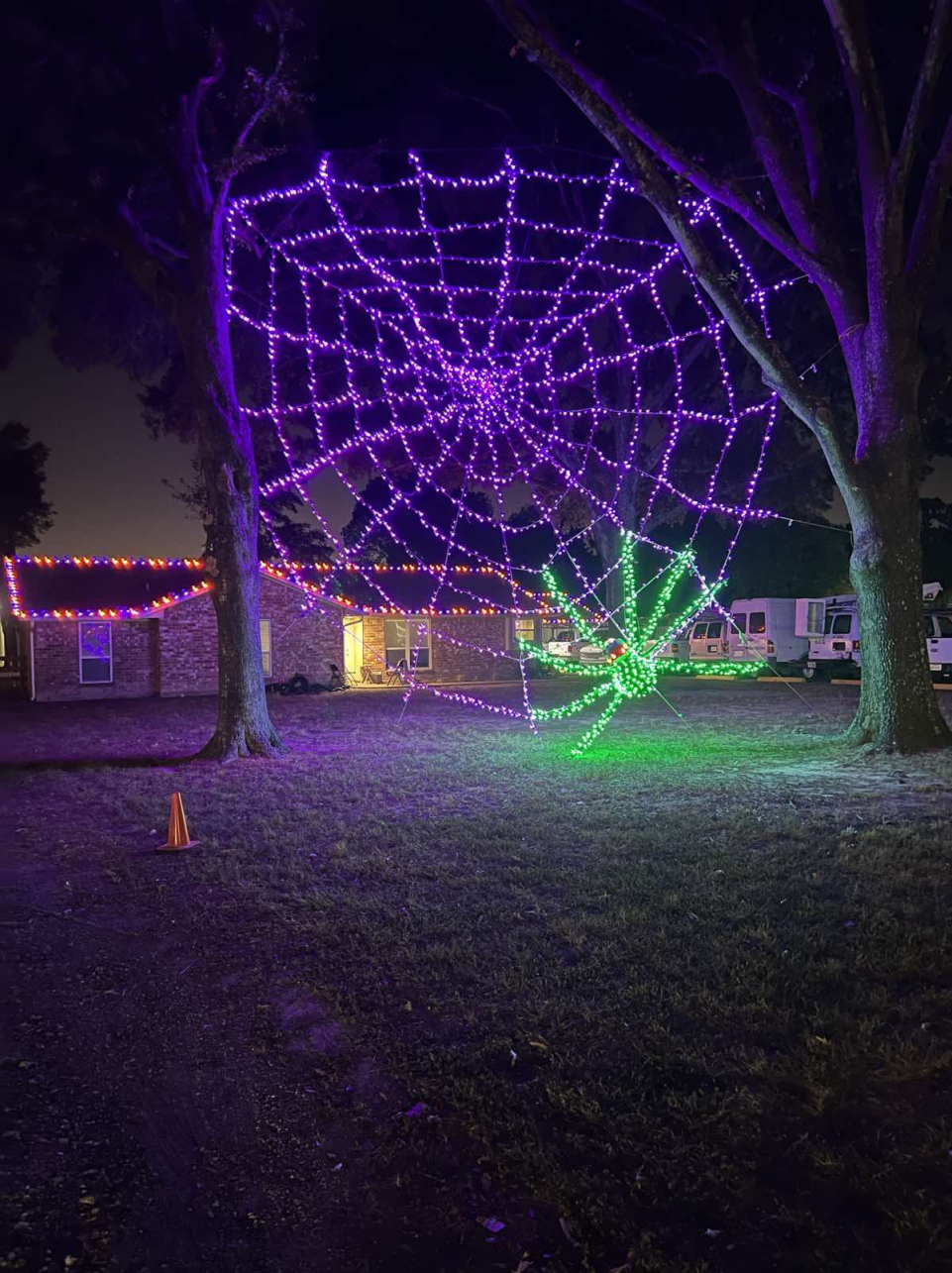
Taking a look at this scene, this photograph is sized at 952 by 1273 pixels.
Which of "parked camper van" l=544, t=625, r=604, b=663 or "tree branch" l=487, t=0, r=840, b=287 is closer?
"tree branch" l=487, t=0, r=840, b=287

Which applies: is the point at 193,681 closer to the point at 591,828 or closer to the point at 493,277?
the point at 493,277

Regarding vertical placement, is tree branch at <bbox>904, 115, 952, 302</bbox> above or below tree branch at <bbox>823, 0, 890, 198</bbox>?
below

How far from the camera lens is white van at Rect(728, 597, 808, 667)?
89.8ft

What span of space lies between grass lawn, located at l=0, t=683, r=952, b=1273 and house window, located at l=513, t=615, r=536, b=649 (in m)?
21.6

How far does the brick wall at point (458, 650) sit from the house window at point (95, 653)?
24.5ft

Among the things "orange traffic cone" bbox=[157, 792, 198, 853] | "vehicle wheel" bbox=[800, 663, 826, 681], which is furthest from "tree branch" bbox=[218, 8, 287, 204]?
"vehicle wheel" bbox=[800, 663, 826, 681]

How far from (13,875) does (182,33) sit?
9.94m

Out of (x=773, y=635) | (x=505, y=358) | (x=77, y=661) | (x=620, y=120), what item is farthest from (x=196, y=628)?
(x=773, y=635)

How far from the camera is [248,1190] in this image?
259 cm

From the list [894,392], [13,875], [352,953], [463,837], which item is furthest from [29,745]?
[894,392]

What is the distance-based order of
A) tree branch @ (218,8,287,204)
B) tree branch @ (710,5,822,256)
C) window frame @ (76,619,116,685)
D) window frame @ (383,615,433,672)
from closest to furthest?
1. tree branch @ (710,5,822,256)
2. tree branch @ (218,8,287,204)
3. window frame @ (76,619,116,685)
4. window frame @ (383,615,433,672)

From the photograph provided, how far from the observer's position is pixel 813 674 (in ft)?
82.6

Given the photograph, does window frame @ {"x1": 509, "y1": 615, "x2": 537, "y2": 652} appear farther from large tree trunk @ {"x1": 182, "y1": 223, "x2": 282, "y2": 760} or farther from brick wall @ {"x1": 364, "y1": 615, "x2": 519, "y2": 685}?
large tree trunk @ {"x1": 182, "y1": 223, "x2": 282, "y2": 760}

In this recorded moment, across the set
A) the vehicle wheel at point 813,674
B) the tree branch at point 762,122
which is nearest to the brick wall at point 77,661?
the tree branch at point 762,122
